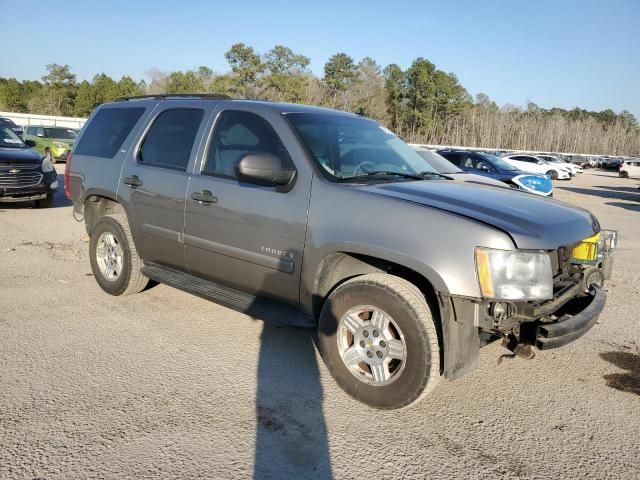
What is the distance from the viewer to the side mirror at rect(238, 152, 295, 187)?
350 centimetres

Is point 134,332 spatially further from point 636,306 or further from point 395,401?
point 636,306

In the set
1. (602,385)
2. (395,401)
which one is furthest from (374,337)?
(602,385)

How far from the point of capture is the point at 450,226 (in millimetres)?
2887

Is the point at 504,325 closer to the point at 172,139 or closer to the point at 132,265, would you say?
the point at 172,139

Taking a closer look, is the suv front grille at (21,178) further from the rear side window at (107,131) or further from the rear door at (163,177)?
the rear door at (163,177)

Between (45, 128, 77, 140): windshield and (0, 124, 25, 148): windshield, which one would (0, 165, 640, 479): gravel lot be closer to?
(0, 124, 25, 148): windshield

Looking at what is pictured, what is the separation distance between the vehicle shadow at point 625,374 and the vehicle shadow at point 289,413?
2139 mm

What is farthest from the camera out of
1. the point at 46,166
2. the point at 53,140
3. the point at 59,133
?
the point at 59,133

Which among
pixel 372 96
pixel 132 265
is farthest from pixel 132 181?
pixel 372 96

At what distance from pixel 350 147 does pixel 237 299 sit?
1456 millimetres

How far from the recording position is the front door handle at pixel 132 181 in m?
4.68

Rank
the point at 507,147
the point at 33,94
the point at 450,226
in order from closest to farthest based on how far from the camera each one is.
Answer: the point at 450,226 < the point at 33,94 < the point at 507,147

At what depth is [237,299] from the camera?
389 centimetres

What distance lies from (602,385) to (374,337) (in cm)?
180
